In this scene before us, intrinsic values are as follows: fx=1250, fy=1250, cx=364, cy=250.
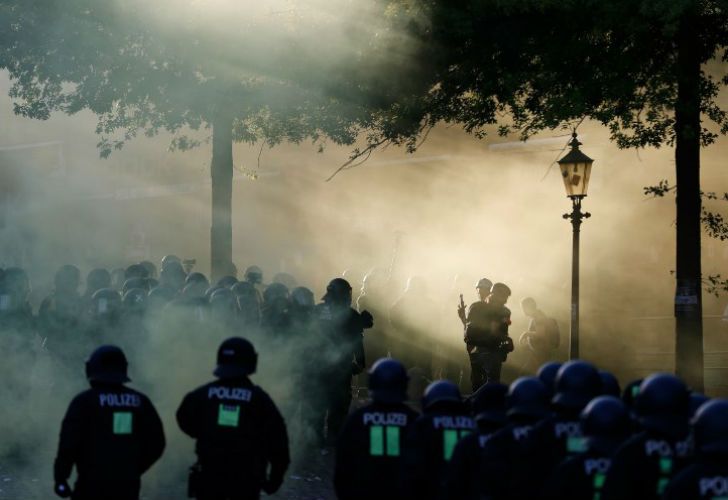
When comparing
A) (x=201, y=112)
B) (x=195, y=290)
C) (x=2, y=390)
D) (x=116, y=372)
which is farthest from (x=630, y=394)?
(x=201, y=112)

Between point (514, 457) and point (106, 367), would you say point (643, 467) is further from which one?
point (106, 367)

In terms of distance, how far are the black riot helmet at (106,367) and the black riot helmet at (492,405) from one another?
2147mm

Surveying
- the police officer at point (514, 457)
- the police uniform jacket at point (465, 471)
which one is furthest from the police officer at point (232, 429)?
the police officer at point (514, 457)

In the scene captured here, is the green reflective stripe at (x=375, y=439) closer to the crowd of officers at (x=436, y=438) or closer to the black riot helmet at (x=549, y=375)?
the crowd of officers at (x=436, y=438)

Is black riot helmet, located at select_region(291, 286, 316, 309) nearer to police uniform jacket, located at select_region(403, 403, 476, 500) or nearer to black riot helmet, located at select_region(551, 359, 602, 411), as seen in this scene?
police uniform jacket, located at select_region(403, 403, 476, 500)

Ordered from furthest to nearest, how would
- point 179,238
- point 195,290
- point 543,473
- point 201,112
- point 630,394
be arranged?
point 179,238 → point 201,112 → point 195,290 → point 630,394 → point 543,473

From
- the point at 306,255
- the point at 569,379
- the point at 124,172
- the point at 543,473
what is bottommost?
the point at 543,473

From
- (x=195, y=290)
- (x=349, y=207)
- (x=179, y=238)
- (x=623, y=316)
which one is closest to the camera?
(x=195, y=290)

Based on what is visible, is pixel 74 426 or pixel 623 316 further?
pixel 623 316

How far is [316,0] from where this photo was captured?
50.2 feet

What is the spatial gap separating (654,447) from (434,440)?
1.45m

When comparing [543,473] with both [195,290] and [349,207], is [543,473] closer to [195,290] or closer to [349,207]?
[195,290]

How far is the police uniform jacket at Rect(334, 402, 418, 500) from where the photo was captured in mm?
6930

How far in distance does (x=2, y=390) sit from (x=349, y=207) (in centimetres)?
1853
